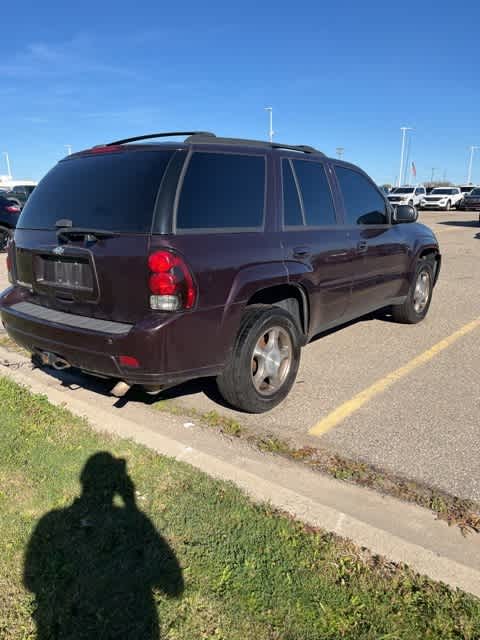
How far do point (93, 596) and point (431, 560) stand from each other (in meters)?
1.49

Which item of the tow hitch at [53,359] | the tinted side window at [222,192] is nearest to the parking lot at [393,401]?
the tow hitch at [53,359]

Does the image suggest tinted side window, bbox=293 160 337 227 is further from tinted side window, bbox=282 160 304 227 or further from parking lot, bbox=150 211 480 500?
parking lot, bbox=150 211 480 500

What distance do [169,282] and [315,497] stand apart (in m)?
1.45

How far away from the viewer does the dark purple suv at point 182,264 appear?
113 inches

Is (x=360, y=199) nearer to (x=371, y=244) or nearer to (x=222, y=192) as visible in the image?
(x=371, y=244)

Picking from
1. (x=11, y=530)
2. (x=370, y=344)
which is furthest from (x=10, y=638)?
(x=370, y=344)

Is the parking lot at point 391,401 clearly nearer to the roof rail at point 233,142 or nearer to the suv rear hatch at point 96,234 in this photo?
the suv rear hatch at point 96,234

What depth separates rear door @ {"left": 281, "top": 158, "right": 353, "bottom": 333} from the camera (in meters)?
3.82

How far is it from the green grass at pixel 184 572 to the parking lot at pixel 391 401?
902 mm

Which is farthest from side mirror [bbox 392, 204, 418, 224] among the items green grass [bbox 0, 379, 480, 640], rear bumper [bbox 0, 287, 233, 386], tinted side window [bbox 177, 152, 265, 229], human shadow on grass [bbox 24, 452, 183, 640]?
human shadow on grass [bbox 24, 452, 183, 640]

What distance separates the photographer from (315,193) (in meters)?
4.21

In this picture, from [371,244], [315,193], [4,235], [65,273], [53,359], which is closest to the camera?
[65,273]

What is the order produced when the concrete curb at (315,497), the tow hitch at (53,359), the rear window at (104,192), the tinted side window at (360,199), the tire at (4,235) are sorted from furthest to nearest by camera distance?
the tire at (4,235) → the tinted side window at (360,199) → the tow hitch at (53,359) → the rear window at (104,192) → the concrete curb at (315,497)

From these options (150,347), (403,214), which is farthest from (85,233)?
(403,214)
